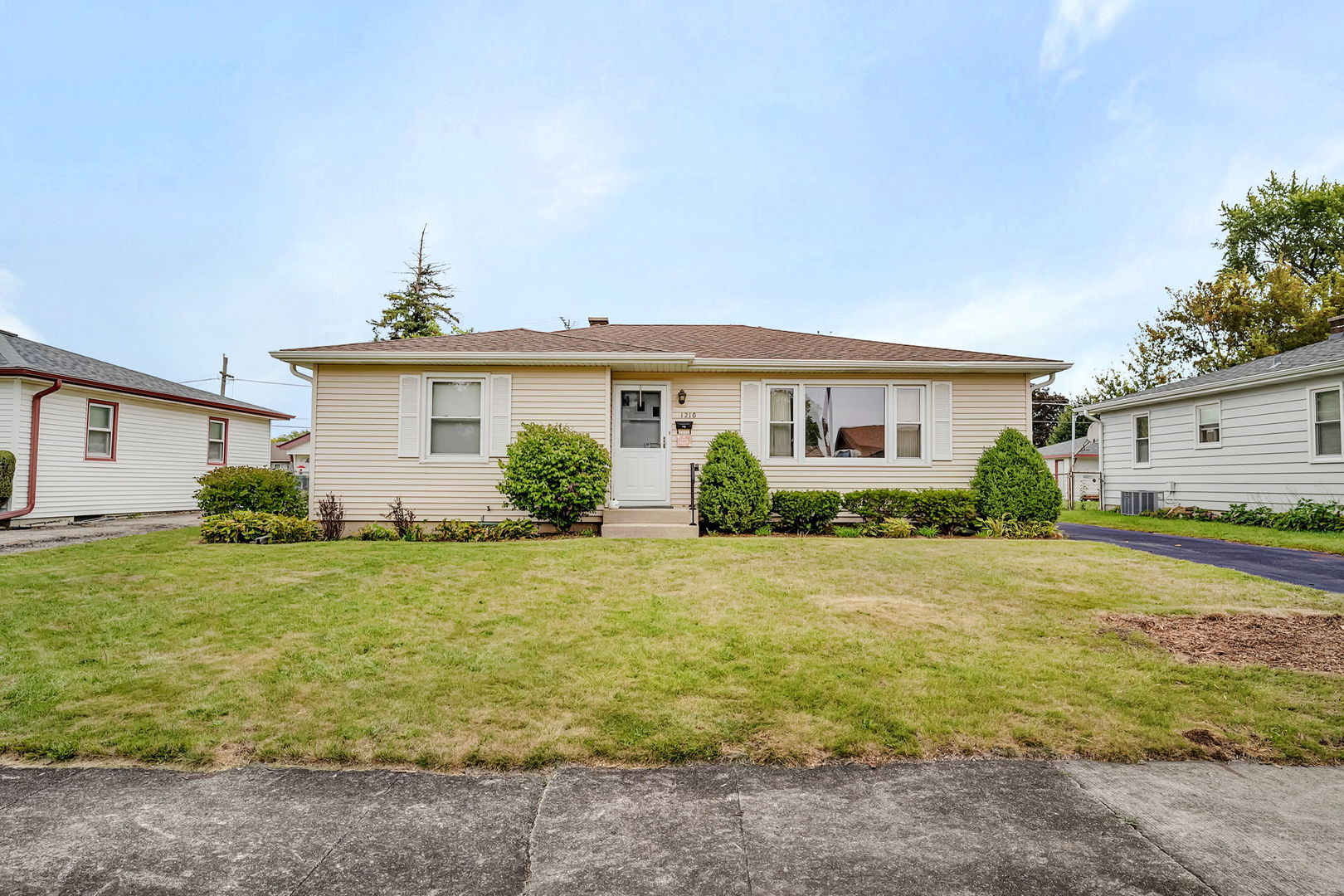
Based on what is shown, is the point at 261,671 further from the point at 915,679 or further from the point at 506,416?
the point at 506,416

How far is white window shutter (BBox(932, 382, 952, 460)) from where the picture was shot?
11070 millimetres

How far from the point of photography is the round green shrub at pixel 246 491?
31.6 ft

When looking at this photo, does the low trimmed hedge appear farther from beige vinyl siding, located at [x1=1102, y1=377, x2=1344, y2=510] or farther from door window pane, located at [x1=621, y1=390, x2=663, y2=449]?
A: beige vinyl siding, located at [x1=1102, y1=377, x2=1344, y2=510]

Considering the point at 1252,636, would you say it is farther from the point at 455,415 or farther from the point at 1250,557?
the point at 455,415

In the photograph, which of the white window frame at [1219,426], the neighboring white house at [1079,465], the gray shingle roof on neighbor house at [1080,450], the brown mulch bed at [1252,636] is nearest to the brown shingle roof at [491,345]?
the brown mulch bed at [1252,636]

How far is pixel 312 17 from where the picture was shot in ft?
39.0

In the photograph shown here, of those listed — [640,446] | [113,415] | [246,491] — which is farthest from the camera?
[113,415]

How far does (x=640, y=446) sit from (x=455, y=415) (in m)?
3.17

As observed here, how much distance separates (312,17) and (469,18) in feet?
9.46

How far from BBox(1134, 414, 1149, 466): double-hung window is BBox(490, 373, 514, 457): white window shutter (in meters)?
16.1

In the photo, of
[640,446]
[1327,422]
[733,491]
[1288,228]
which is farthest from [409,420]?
[1288,228]

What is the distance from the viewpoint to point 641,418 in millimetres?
11070

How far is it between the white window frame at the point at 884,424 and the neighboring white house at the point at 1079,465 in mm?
13439

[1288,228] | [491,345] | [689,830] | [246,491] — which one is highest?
[1288,228]
